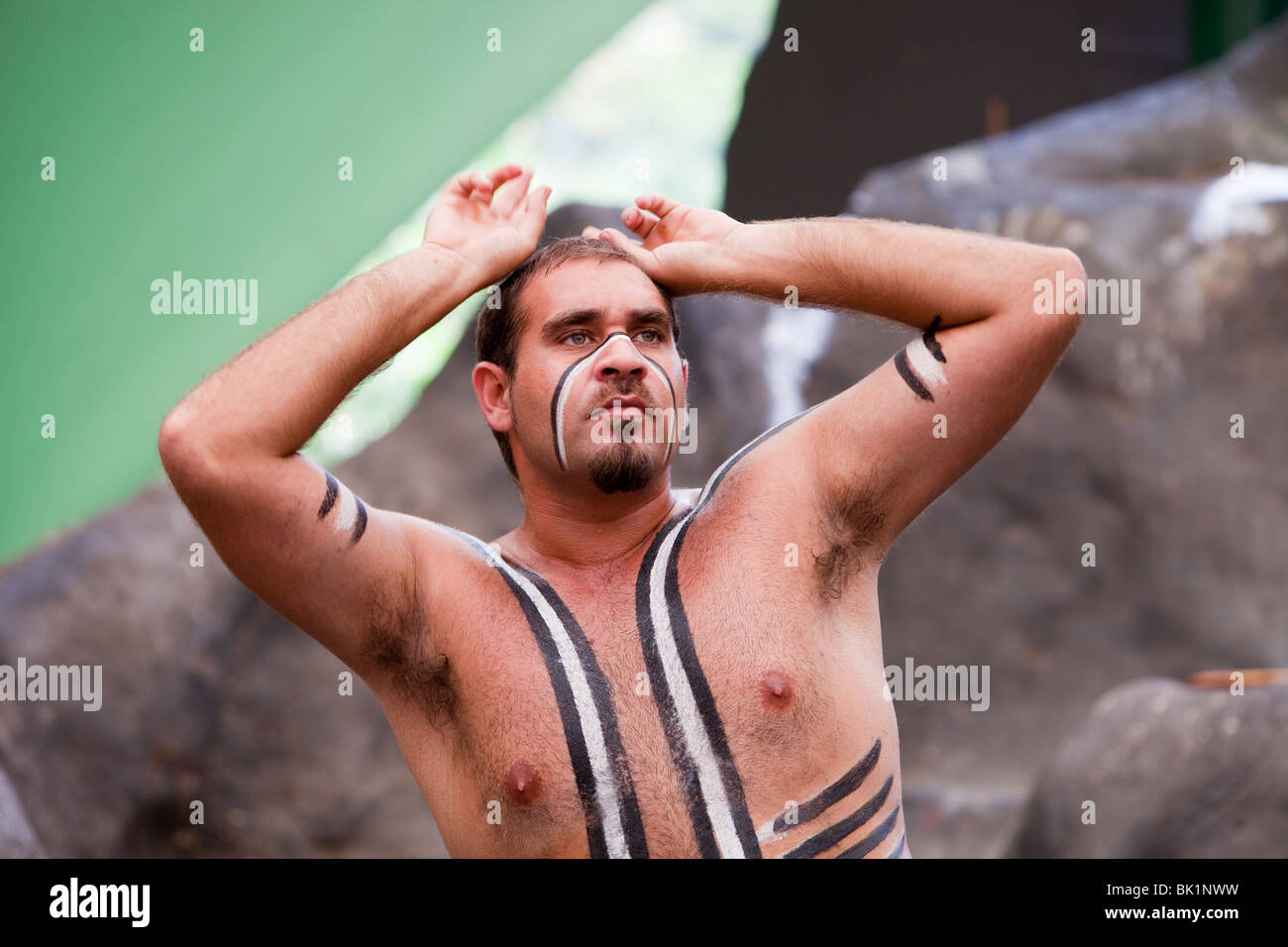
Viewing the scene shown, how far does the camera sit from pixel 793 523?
2.03 metres

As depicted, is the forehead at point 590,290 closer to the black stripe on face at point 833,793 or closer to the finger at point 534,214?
the finger at point 534,214

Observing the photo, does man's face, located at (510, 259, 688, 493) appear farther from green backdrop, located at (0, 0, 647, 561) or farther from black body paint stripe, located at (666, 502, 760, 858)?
green backdrop, located at (0, 0, 647, 561)

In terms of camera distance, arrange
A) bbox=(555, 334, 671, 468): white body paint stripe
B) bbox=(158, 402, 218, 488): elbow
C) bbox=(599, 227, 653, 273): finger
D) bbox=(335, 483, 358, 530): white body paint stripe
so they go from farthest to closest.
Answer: bbox=(599, 227, 653, 273): finger
bbox=(555, 334, 671, 468): white body paint stripe
bbox=(335, 483, 358, 530): white body paint stripe
bbox=(158, 402, 218, 488): elbow

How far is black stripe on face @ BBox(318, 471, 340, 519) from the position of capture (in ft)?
6.32

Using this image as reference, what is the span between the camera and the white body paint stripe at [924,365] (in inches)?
77.7

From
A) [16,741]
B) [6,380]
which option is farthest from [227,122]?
[16,741]

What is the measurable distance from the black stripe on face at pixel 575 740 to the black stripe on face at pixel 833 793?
28 centimetres

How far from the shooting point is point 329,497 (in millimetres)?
1945

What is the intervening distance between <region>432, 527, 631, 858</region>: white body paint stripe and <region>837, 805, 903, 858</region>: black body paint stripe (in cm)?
34

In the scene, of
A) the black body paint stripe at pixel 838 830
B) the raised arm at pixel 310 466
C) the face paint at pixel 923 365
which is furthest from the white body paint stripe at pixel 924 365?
the raised arm at pixel 310 466

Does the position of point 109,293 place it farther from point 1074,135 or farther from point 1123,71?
point 1123,71

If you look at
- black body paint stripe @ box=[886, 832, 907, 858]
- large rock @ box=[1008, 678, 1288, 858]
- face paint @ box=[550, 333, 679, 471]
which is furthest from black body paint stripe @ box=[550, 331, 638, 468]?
large rock @ box=[1008, 678, 1288, 858]

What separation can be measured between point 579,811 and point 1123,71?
6.63m

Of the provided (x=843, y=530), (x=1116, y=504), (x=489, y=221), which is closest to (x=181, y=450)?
(x=489, y=221)
